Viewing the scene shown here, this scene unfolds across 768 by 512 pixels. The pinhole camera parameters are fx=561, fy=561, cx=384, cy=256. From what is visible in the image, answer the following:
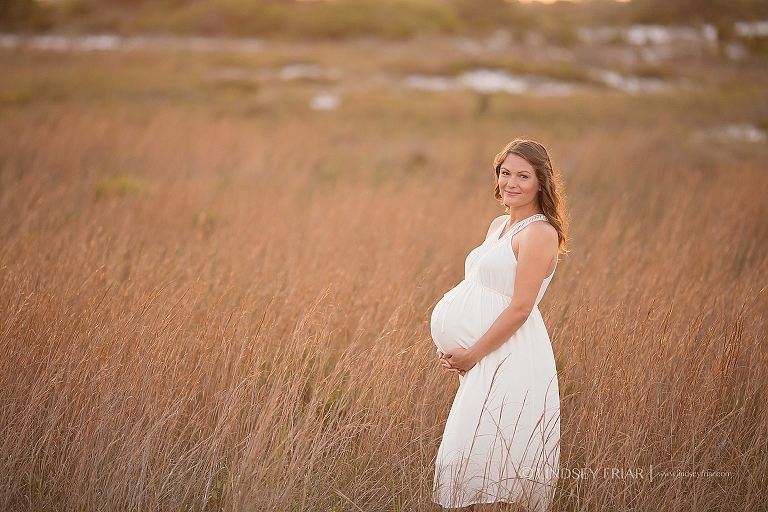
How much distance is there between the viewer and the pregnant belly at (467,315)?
91.3 inches

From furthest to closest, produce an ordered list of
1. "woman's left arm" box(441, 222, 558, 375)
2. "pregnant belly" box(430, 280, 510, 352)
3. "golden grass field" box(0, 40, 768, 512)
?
"golden grass field" box(0, 40, 768, 512) < "pregnant belly" box(430, 280, 510, 352) < "woman's left arm" box(441, 222, 558, 375)

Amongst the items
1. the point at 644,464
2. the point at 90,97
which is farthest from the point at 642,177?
the point at 90,97

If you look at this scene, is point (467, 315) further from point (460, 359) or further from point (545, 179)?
point (545, 179)

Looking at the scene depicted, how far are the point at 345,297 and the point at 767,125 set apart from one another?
1682cm

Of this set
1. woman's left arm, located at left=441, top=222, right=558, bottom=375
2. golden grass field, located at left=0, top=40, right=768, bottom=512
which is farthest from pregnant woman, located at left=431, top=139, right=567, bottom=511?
golden grass field, located at left=0, top=40, right=768, bottom=512

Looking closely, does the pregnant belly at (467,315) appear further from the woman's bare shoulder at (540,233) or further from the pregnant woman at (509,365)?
the woman's bare shoulder at (540,233)

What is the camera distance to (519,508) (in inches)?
93.1

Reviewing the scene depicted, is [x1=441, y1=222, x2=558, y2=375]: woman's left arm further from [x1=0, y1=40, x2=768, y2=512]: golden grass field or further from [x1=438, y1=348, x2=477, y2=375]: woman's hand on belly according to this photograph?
[x1=0, y1=40, x2=768, y2=512]: golden grass field

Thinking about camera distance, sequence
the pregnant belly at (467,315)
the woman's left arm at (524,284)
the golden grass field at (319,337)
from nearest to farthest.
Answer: the woman's left arm at (524,284)
the pregnant belly at (467,315)
the golden grass field at (319,337)

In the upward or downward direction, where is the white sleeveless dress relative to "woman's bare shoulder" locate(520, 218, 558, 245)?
downward

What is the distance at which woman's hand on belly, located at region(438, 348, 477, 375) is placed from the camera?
2.28 metres

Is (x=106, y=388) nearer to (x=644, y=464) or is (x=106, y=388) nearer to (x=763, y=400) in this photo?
(x=644, y=464)

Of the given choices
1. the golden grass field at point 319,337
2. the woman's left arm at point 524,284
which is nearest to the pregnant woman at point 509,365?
the woman's left arm at point 524,284

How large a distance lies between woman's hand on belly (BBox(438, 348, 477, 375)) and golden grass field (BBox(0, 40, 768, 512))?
2.25 feet
